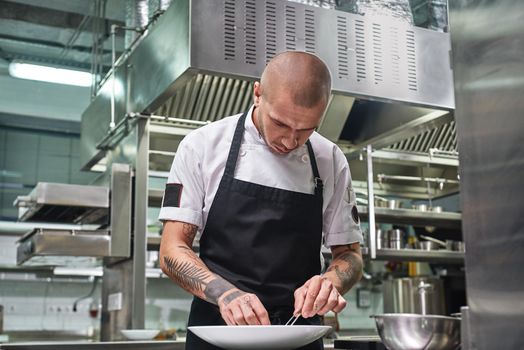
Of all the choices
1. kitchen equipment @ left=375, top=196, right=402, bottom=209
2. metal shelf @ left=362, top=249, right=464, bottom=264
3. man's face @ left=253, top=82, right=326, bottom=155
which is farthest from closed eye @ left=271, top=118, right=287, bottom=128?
kitchen equipment @ left=375, top=196, right=402, bottom=209

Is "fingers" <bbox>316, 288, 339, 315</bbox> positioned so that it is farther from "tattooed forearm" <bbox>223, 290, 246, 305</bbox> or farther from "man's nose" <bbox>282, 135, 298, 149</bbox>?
"man's nose" <bbox>282, 135, 298, 149</bbox>

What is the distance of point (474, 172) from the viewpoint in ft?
4.15

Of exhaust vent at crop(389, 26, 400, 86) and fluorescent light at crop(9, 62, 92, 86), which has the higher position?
fluorescent light at crop(9, 62, 92, 86)

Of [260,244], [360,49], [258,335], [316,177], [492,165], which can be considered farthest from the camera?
[360,49]

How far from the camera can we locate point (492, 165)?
1224 millimetres

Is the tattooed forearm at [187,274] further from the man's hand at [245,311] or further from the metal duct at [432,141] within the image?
the metal duct at [432,141]

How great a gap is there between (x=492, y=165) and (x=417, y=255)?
11.7 ft

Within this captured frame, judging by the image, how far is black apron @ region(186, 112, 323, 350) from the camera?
1.96 metres

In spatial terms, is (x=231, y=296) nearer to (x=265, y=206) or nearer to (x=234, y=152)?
(x=265, y=206)

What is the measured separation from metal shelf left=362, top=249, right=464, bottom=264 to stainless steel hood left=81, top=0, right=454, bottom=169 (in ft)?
A: 2.34

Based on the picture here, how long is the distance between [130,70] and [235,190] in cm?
241

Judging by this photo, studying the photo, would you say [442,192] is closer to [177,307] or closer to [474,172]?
[177,307]

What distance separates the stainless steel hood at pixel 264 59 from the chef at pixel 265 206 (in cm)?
130

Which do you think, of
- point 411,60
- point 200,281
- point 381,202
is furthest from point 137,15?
point 200,281
